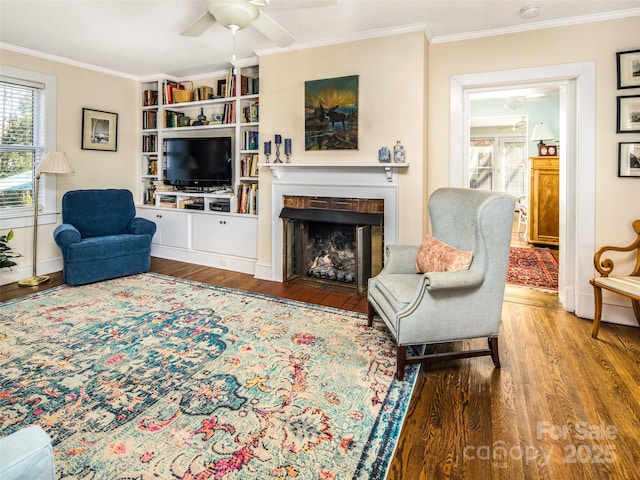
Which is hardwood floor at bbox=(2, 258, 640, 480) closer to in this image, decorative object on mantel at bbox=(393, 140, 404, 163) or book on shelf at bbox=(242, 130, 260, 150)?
decorative object on mantel at bbox=(393, 140, 404, 163)

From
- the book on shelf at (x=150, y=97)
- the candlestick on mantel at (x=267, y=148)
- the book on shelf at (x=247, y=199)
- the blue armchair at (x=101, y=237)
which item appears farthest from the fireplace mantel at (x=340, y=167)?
the book on shelf at (x=150, y=97)

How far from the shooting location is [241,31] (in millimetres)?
3617

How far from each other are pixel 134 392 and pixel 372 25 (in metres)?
3.43

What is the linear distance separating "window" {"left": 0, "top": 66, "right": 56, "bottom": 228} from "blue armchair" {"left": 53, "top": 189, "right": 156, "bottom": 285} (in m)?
0.49

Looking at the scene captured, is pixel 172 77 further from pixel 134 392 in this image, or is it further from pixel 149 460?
pixel 149 460

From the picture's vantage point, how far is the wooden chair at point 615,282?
8.57ft

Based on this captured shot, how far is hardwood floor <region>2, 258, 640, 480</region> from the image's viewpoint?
1.57m

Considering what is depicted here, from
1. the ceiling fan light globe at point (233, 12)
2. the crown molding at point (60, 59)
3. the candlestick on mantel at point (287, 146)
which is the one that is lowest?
the candlestick on mantel at point (287, 146)

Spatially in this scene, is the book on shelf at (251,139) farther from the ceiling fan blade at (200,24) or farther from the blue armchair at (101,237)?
the ceiling fan blade at (200,24)

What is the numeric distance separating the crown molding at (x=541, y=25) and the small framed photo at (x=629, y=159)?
103 centimetres

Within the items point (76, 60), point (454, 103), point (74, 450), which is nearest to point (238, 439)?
point (74, 450)

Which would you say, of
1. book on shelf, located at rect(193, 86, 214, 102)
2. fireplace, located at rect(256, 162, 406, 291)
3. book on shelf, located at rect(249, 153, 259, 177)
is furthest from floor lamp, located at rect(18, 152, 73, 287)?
fireplace, located at rect(256, 162, 406, 291)

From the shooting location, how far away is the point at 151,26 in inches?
138

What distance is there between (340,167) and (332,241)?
0.84 metres
